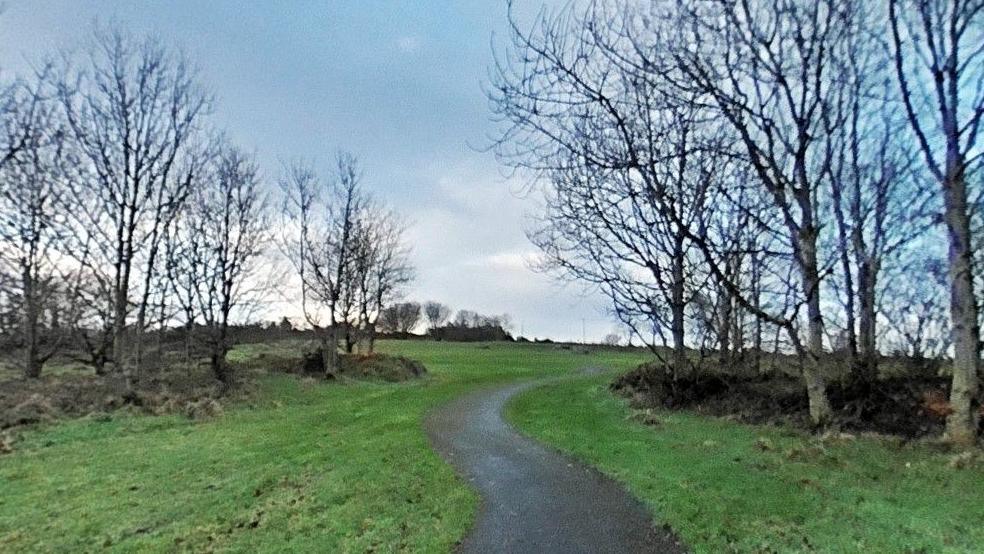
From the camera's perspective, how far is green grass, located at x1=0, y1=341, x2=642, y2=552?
273 inches

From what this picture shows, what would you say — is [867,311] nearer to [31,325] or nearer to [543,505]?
[543,505]

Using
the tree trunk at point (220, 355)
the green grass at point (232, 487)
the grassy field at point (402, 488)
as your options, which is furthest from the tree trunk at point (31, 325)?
the grassy field at point (402, 488)

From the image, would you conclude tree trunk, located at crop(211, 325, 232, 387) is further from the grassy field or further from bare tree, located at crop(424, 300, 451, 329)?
bare tree, located at crop(424, 300, 451, 329)

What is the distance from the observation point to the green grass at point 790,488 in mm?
5809

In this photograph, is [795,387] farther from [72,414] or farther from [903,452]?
[72,414]

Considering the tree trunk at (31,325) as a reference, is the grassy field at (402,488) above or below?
below

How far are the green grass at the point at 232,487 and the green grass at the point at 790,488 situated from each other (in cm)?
241

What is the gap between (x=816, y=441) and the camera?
10.3m

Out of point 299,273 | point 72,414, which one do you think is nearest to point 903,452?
point 72,414

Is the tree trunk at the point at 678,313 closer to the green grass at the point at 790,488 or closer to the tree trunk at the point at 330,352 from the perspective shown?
the green grass at the point at 790,488

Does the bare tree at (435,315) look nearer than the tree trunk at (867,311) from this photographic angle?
No

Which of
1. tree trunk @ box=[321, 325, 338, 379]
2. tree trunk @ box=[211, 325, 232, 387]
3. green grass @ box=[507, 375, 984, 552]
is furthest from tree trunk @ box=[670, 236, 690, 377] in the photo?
tree trunk @ box=[321, 325, 338, 379]

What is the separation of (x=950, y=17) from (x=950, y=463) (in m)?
6.84

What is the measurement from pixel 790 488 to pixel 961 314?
463 centimetres
